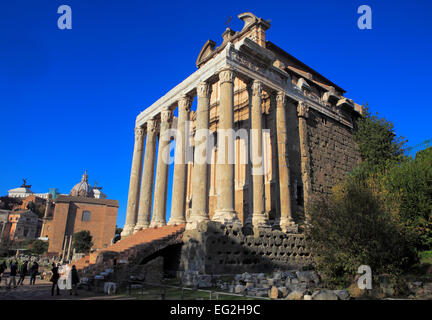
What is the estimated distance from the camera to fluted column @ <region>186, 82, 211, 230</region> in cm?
1570

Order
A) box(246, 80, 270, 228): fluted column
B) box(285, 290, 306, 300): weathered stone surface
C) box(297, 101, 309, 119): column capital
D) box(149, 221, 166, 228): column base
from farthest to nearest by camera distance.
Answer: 1. box(297, 101, 309, 119): column capital
2. box(149, 221, 166, 228): column base
3. box(246, 80, 270, 228): fluted column
4. box(285, 290, 306, 300): weathered stone surface

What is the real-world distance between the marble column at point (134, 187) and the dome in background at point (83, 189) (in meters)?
63.1

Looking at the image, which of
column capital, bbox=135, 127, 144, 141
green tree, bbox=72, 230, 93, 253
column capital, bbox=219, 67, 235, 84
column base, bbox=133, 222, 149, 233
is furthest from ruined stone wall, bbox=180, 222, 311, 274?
green tree, bbox=72, 230, 93, 253

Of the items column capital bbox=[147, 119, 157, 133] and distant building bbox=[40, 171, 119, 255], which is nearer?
column capital bbox=[147, 119, 157, 133]

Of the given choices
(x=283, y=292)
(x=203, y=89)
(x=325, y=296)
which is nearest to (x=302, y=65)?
(x=203, y=89)

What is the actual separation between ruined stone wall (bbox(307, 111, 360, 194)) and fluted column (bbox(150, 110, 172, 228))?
9876mm

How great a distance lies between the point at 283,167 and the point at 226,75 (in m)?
6.39

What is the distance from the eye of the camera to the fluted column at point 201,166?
15695 mm

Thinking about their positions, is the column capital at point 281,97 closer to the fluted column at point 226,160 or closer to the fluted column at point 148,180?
the fluted column at point 226,160

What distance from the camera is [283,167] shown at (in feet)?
61.2

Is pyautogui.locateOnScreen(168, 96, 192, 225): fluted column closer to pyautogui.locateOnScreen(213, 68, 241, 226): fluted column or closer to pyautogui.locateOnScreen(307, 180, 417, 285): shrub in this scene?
pyautogui.locateOnScreen(213, 68, 241, 226): fluted column
